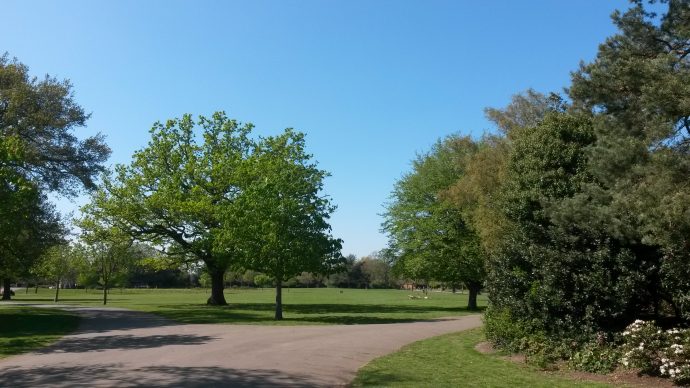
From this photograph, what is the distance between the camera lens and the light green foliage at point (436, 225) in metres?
36.3

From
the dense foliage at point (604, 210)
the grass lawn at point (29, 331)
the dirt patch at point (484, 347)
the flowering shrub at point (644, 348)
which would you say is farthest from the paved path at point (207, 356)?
the flowering shrub at point (644, 348)

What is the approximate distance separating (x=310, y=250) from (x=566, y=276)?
42.3ft

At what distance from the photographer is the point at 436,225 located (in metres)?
37.2

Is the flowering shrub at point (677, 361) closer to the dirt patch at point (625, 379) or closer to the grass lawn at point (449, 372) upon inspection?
the dirt patch at point (625, 379)

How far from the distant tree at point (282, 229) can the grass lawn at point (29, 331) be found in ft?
25.1

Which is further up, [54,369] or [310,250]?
[310,250]

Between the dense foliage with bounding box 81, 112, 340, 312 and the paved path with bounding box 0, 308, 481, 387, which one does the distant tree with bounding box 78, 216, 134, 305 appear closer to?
the dense foliage with bounding box 81, 112, 340, 312

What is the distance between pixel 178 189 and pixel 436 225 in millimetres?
17100

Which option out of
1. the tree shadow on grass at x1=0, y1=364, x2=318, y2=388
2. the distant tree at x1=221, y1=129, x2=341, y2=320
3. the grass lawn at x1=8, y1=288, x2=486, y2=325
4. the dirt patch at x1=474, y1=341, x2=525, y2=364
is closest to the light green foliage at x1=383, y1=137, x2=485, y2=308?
the grass lawn at x1=8, y1=288, x2=486, y2=325

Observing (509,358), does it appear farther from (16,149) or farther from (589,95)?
(16,149)

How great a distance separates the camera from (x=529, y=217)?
51.2 feet

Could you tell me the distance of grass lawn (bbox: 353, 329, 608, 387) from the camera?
10.1m

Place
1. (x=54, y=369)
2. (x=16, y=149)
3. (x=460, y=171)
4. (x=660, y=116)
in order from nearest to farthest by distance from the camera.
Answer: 1. (x=660, y=116)
2. (x=54, y=369)
3. (x=16, y=149)
4. (x=460, y=171)

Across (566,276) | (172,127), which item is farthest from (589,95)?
(172,127)
